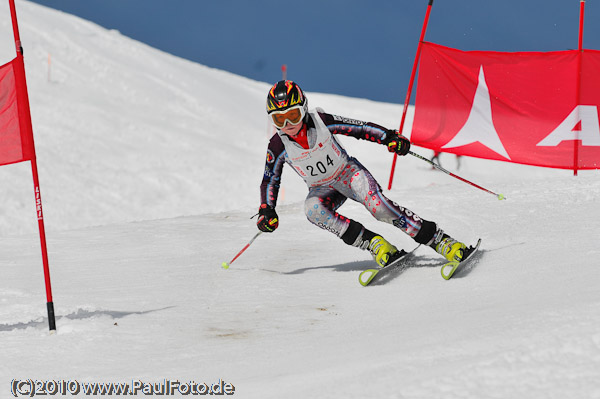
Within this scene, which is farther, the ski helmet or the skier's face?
the skier's face

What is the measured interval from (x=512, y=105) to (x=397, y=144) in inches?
174

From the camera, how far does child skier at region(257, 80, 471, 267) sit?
15.7ft

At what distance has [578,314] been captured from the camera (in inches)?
105

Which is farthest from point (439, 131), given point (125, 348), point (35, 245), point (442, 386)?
point (442, 386)

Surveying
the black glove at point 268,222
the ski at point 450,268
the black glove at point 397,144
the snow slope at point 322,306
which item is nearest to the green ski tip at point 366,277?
the snow slope at point 322,306

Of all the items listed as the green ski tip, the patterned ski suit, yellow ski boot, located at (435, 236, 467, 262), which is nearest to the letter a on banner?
the patterned ski suit

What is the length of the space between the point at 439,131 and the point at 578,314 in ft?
21.6

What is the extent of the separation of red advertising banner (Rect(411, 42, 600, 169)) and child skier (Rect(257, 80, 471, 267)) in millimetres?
4231

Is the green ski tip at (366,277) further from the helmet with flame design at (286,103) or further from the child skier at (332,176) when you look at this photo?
the helmet with flame design at (286,103)

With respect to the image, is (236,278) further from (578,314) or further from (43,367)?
(578,314)

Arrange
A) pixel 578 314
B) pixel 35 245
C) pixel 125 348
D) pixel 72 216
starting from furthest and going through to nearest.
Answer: pixel 72 216
pixel 35 245
pixel 125 348
pixel 578 314

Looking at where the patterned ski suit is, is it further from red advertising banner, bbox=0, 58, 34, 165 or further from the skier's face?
red advertising banner, bbox=0, 58, 34, 165

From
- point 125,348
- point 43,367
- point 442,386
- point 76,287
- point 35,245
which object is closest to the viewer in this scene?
point 442,386

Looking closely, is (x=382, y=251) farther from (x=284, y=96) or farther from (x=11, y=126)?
(x=11, y=126)
